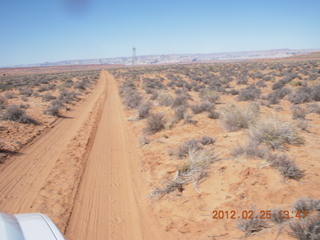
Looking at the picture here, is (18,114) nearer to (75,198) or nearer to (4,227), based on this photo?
(75,198)

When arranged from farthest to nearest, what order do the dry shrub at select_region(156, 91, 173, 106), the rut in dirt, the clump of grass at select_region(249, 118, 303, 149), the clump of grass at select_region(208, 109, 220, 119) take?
the dry shrub at select_region(156, 91, 173, 106) < the clump of grass at select_region(208, 109, 220, 119) < the clump of grass at select_region(249, 118, 303, 149) < the rut in dirt

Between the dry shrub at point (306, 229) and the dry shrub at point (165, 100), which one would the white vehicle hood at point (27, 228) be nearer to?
the dry shrub at point (306, 229)

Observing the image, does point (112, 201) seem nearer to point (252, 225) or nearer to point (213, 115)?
point (252, 225)

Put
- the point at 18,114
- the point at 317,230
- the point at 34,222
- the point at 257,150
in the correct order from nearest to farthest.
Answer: the point at 34,222
the point at 317,230
the point at 257,150
the point at 18,114

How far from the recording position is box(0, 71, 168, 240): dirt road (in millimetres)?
4535

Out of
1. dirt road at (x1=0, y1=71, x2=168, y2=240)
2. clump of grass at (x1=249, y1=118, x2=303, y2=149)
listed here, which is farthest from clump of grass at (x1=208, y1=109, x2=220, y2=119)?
dirt road at (x1=0, y1=71, x2=168, y2=240)

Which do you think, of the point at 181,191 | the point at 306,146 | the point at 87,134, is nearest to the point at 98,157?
the point at 87,134

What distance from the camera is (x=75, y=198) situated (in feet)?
17.9

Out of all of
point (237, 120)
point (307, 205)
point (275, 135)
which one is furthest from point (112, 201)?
point (237, 120)

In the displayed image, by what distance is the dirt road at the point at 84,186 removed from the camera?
454 centimetres

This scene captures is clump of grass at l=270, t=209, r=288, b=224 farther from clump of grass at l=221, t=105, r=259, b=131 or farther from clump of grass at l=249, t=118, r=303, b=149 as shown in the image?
clump of grass at l=221, t=105, r=259, b=131

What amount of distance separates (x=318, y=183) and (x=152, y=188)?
4064 mm

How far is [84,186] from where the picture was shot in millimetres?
6012

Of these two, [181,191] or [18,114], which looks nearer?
[181,191]
